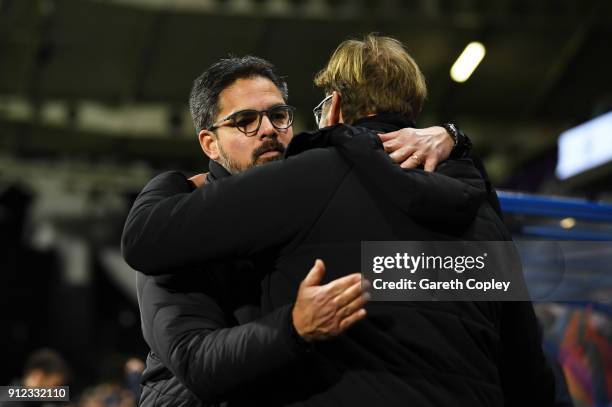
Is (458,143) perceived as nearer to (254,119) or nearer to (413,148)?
(413,148)

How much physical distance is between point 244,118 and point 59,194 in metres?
14.7

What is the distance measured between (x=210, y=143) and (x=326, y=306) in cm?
95

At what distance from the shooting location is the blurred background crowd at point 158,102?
12719mm

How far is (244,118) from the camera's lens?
266 cm

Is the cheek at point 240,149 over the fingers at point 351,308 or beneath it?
over

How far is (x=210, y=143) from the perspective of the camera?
2727mm

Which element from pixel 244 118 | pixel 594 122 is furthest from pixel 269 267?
pixel 594 122

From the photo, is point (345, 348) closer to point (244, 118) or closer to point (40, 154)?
point (244, 118)

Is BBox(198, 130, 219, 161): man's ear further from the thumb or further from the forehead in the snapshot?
the thumb

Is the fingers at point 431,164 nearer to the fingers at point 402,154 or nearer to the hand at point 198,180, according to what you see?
the fingers at point 402,154

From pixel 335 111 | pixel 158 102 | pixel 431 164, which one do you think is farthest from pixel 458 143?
pixel 158 102

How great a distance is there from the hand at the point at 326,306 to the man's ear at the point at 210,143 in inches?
33.2

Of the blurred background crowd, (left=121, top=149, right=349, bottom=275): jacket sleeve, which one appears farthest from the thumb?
the blurred background crowd

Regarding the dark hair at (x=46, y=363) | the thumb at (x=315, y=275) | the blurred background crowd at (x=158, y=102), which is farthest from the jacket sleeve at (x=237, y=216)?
the blurred background crowd at (x=158, y=102)
